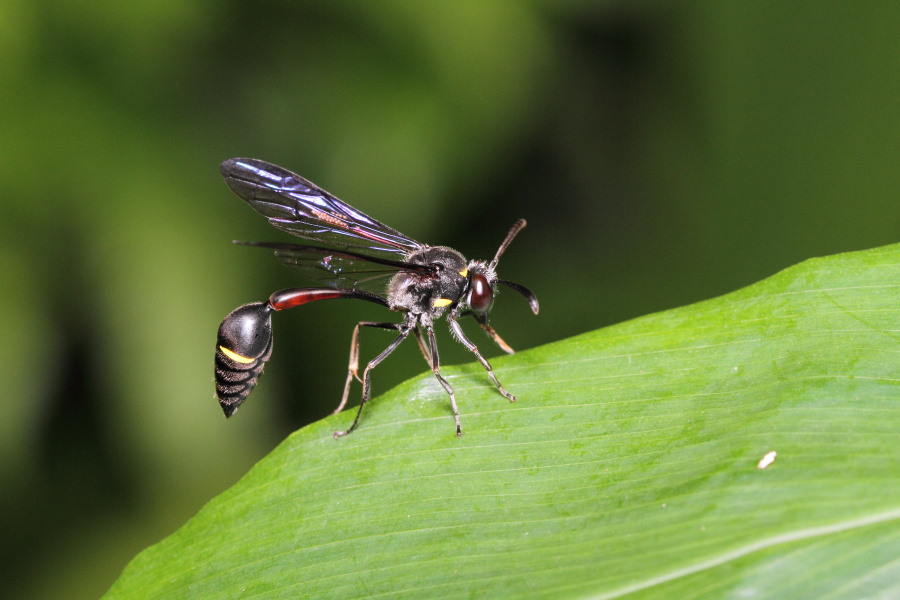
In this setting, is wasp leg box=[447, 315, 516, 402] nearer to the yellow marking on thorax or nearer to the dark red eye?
the dark red eye

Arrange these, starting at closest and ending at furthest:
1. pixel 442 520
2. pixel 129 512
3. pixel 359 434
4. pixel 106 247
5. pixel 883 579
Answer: pixel 883 579 < pixel 442 520 < pixel 359 434 < pixel 106 247 < pixel 129 512

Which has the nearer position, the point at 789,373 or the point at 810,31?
the point at 789,373

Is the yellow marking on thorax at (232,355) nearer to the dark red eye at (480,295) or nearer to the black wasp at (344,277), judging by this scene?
the black wasp at (344,277)

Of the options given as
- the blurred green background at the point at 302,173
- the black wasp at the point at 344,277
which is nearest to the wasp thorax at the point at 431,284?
the black wasp at the point at 344,277

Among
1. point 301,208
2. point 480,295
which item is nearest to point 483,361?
point 480,295

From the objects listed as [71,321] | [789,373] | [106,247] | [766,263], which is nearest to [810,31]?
[766,263]

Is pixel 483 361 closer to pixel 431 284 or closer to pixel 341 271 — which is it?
pixel 431 284

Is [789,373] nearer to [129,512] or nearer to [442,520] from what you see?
[442,520]
